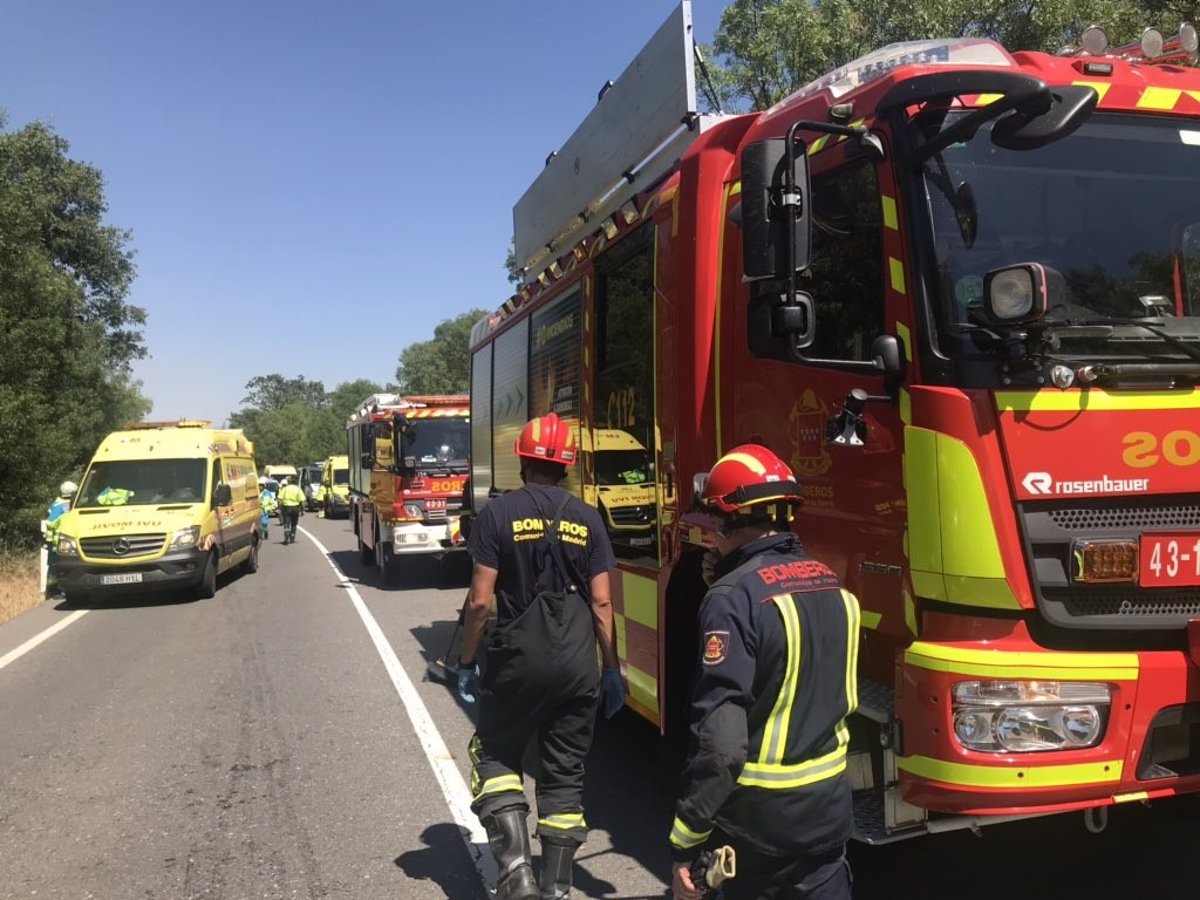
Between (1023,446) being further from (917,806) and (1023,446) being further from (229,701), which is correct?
(229,701)

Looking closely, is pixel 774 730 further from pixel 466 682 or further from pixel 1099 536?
pixel 466 682

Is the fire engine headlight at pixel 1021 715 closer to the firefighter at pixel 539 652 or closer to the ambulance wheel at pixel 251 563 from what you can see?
the firefighter at pixel 539 652

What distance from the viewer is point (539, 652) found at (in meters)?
3.50

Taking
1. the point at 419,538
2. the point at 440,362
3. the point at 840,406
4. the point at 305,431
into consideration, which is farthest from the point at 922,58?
the point at 305,431

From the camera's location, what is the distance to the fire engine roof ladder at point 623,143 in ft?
15.0

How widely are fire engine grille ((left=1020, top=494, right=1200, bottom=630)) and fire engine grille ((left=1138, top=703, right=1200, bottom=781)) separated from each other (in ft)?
0.90

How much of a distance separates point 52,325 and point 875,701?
2135 centimetres

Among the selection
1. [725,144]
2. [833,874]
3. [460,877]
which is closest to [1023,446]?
[833,874]

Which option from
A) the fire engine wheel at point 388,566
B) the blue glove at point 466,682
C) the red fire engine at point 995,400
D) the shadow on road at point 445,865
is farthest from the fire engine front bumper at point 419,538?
the red fire engine at point 995,400

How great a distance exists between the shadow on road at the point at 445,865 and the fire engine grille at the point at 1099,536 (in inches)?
102

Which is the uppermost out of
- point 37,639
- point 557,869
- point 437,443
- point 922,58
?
point 922,58

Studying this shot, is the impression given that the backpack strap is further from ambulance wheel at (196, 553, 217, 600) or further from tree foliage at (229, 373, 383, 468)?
tree foliage at (229, 373, 383, 468)

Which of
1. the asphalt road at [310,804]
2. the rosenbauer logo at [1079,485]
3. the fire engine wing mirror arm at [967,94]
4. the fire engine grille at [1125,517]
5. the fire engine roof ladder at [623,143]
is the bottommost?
the asphalt road at [310,804]

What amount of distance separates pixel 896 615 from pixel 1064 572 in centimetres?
52
